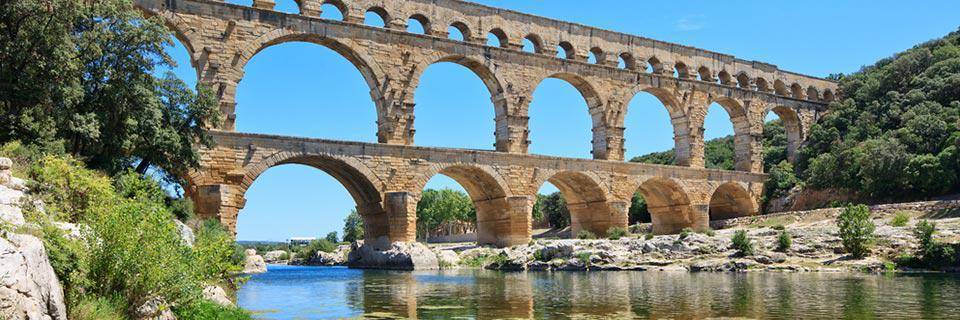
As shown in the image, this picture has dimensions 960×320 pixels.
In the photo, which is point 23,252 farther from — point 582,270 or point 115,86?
point 582,270

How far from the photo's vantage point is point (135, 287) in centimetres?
882

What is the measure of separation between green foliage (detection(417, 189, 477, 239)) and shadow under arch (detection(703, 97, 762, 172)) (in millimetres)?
30361

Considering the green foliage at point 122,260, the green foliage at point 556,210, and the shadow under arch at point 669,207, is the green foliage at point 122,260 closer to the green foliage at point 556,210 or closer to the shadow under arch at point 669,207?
the shadow under arch at point 669,207

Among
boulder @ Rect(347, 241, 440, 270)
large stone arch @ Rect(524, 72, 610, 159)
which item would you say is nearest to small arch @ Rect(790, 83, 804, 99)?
large stone arch @ Rect(524, 72, 610, 159)

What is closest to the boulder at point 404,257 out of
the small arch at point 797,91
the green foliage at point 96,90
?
the green foliage at point 96,90

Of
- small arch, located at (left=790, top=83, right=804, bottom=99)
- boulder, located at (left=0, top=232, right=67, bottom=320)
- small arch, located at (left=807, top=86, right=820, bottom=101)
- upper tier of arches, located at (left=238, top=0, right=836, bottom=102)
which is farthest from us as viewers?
small arch, located at (left=807, top=86, right=820, bottom=101)

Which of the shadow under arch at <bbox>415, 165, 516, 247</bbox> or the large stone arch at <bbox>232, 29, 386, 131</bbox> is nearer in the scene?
the large stone arch at <bbox>232, 29, 386, 131</bbox>

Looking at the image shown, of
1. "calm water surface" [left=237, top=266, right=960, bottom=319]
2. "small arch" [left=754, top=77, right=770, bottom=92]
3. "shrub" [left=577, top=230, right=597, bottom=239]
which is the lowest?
"calm water surface" [left=237, top=266, right=960, bottom=319]

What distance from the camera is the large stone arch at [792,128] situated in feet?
148

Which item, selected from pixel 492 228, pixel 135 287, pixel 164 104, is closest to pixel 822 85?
pixel 492 228

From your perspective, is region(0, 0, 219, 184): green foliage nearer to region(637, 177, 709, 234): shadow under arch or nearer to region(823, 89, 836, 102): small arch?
region(637, 177, 709, 234): shadow under arch

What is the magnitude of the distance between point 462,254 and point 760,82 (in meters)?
23.2

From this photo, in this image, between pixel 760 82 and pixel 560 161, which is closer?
pixel 560 161

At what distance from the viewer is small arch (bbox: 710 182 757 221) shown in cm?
4116
